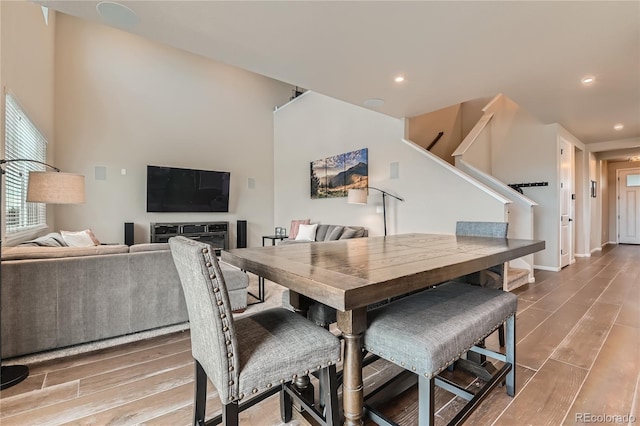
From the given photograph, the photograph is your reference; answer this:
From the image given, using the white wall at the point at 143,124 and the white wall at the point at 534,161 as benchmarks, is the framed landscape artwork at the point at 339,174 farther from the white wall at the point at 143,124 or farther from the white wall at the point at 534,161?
the white wall at the point at 534,161

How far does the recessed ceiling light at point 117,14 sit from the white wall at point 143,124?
13.5ft

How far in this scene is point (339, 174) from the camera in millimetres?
5777

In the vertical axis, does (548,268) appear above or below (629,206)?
below

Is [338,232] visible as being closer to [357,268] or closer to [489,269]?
[489,269]

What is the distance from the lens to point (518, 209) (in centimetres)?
420

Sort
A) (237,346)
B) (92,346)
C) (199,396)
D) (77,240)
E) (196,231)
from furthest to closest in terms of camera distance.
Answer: (196,231)
(77,240)
(92,346)
(199,396)
(237,346)

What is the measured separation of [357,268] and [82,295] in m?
2.25

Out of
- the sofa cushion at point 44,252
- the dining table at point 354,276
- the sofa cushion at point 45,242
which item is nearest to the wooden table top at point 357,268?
the dining table at point 354,276

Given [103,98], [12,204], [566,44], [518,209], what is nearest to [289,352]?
[566,44]

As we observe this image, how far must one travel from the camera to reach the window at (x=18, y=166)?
2.74 meters

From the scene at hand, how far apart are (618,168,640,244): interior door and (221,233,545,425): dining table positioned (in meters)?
10.4

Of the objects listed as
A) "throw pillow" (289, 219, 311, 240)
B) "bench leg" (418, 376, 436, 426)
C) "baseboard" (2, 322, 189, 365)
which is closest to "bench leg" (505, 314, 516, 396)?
"bench leg" (418, 376, 436, 426)

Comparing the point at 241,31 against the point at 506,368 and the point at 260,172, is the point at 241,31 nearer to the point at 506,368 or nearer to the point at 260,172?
the point at 506,368

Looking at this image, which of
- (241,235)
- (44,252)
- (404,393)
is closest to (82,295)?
(44,252)
